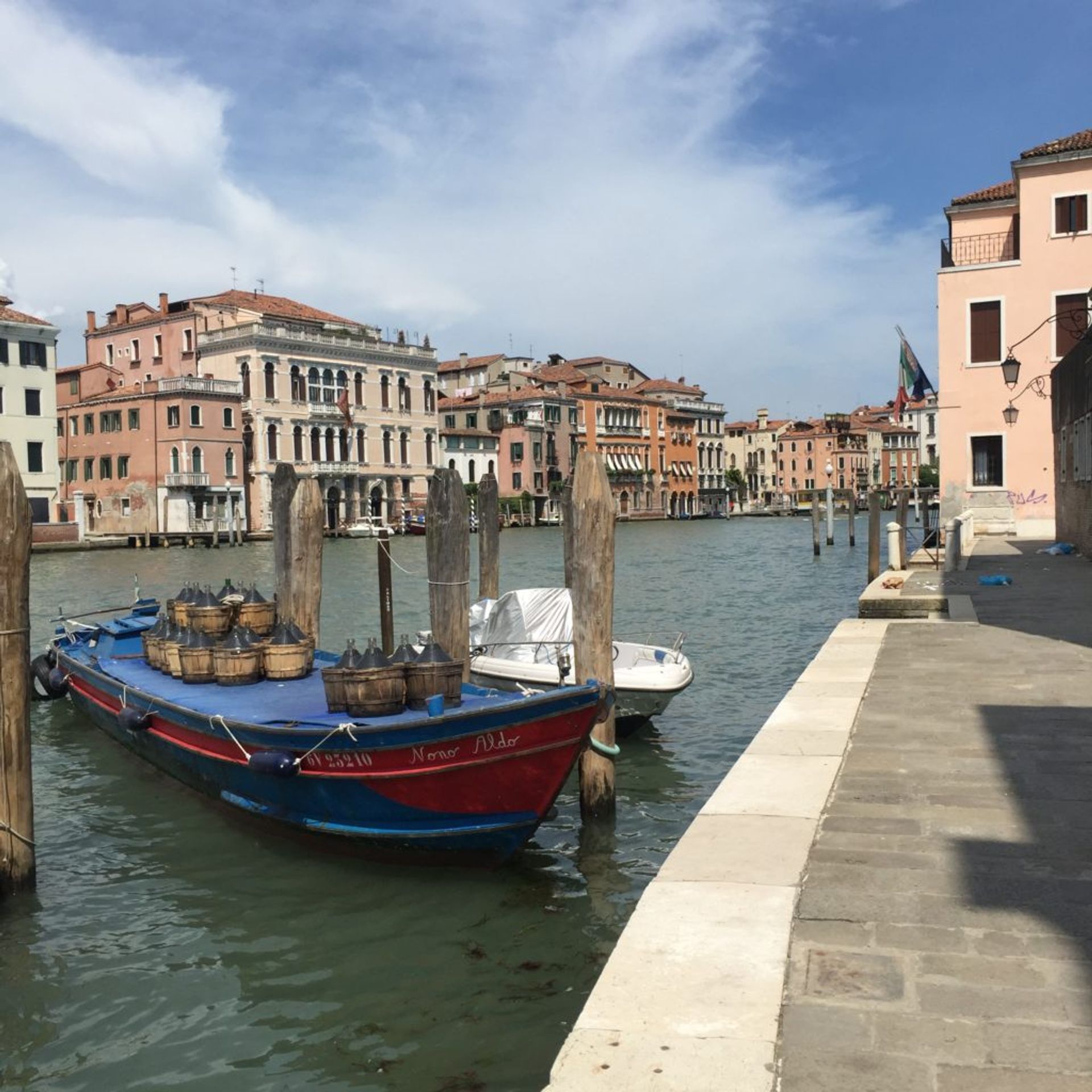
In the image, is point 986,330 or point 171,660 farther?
point 986,330

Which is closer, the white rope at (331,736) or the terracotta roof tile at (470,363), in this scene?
the white rope at (331,736)

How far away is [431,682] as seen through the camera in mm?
8094

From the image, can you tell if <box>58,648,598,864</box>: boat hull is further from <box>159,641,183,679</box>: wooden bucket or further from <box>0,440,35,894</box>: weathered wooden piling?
<box>159,641,183,679</box>: wooden bucket

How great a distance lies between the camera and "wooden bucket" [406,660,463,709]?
8.08 metres

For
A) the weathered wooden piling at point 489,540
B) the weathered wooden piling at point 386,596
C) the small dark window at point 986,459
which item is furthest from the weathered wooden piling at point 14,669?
the small dark window at point 986,459

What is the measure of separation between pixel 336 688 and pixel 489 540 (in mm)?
8522

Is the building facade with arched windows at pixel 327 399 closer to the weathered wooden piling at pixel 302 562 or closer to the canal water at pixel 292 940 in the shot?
the weathered wooden piling at pixel 302 562

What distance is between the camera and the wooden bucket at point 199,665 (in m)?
10.2

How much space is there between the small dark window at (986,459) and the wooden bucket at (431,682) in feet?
87.7

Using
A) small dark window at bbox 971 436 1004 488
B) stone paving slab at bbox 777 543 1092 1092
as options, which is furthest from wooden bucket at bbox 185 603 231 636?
small dark window at bbox 971 436 1004 488

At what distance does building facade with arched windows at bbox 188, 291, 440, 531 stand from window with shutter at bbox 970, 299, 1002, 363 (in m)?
34.2

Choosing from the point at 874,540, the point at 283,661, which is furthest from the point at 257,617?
the point at 874,540

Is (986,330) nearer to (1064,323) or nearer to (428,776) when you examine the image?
(1064,323)

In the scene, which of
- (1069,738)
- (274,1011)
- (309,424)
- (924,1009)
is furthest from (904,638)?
(309,424)
